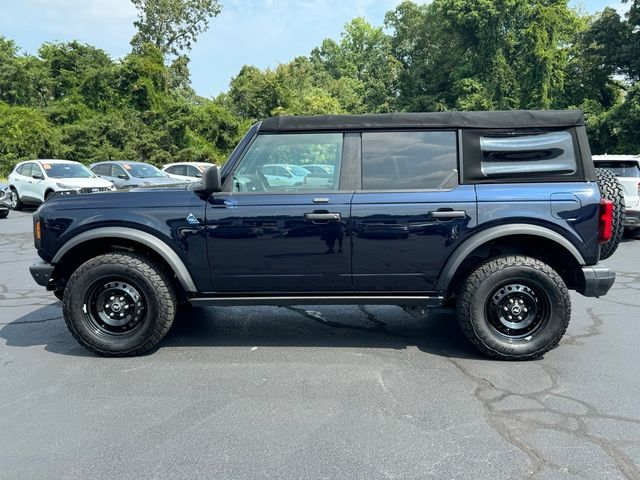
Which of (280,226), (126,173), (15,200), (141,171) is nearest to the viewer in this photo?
(280,226)

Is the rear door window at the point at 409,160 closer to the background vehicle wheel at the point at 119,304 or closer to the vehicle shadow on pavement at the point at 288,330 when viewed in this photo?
the vehicle shadow on pavement at the point at 288,330

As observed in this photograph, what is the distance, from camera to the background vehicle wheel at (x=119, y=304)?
4430 millimetres

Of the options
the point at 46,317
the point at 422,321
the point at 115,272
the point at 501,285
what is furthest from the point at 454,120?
the point at 46,317

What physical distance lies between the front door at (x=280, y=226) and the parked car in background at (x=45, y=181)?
12758 millimetres

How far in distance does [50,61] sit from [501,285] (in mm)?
41968

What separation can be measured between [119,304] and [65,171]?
46.3 feet

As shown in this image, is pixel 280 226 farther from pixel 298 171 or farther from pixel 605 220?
pixel 605 220

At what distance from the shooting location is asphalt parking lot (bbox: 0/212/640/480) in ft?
9.55

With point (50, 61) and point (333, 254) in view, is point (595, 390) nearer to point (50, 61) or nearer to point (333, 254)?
point (333, 254)

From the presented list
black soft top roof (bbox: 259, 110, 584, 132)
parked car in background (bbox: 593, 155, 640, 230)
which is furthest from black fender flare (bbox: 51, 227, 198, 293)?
parked car in background (bbox: 593, 155, 640, 230)

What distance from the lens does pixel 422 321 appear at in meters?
5.61

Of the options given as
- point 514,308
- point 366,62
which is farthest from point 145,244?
point 366,62

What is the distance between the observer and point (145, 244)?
4.37 metres

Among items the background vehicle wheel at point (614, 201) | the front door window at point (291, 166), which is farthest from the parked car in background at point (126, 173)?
the background vehicle wheel at point (614, 201)
